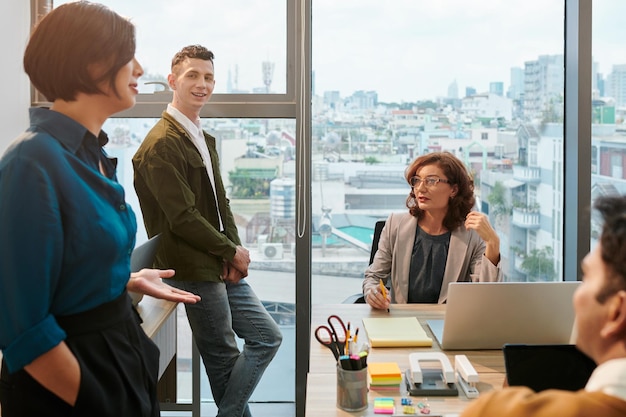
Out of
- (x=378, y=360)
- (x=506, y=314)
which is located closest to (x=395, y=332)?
(x=378, y=360)

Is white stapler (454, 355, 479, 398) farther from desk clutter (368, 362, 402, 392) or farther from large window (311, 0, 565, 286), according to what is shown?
large window (311, 0, 565, 286)

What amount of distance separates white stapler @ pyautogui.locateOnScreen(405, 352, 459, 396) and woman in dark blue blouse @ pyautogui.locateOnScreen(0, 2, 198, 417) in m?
0.64

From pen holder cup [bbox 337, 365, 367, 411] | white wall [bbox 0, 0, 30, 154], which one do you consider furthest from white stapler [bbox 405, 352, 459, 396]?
white wall [bbox 0, 0, 30, 154]

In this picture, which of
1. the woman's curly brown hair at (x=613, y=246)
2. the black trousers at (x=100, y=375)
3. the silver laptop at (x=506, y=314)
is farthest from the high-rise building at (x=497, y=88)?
the woman's curly brown hair at (x=613, y=246)

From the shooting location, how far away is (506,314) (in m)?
2.08

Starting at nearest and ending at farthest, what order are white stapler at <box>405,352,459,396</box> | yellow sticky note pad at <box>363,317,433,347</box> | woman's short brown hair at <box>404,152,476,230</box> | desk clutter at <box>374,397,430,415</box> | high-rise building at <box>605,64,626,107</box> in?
desk clutter at <box>374,397,430,415</box> → white stapler at <box>405,352,459,396</box> → yellow sticky note pad at <box>363,317,433,347</box> → woman's short brown hair at <box>404,152,476,230</box> → high-rise building at <box>605,64,626,107</box>

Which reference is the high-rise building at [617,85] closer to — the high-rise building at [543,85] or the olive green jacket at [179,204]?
the high-rise building at [543,85]

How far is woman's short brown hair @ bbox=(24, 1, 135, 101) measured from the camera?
4.96ft

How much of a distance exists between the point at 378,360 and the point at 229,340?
1139 mm

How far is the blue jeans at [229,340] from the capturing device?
9.96 ft

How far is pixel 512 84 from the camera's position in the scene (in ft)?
12.0

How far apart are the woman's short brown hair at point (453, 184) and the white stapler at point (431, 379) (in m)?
1.16

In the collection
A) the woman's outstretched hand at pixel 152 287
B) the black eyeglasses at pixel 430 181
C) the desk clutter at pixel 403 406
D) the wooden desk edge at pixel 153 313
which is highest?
the black eyeglasses at pixel 430 181

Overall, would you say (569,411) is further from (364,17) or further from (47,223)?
(364,17)
